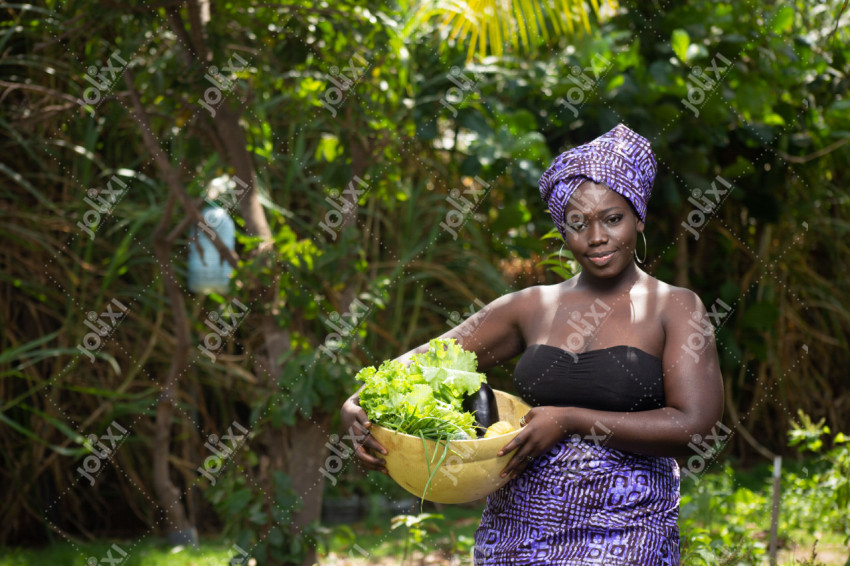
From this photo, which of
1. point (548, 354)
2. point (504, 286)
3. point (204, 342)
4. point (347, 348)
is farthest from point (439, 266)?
point (548, 354)

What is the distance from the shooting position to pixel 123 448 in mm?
5844

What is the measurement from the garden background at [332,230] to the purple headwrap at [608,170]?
5.71 feet

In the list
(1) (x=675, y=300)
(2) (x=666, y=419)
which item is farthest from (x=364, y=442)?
(1) (x=675, y=300)

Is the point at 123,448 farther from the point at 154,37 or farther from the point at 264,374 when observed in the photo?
the point at 154,37

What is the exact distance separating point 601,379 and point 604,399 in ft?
0.16

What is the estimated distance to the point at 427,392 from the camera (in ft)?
7.13

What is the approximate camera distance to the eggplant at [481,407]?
2.26 metres

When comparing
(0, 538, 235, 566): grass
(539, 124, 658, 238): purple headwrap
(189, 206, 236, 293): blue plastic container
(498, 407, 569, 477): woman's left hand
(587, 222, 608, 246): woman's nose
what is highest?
(539, 124, 658, 238): purple headwrap

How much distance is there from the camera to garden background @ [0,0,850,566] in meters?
4.12

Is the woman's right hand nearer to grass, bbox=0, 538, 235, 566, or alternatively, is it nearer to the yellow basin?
the yellow basin

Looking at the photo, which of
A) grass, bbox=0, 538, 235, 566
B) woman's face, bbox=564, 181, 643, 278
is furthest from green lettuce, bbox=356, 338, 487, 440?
grass, bbox=0, 538, 235, 566

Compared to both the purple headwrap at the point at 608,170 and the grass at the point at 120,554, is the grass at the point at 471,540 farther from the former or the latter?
the purple headwrap at the point at 608,170

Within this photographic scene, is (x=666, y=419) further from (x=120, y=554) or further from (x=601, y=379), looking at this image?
(x=120, y=554)

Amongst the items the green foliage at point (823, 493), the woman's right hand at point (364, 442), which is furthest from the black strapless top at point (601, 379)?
the green foliage at point (823, 493)
